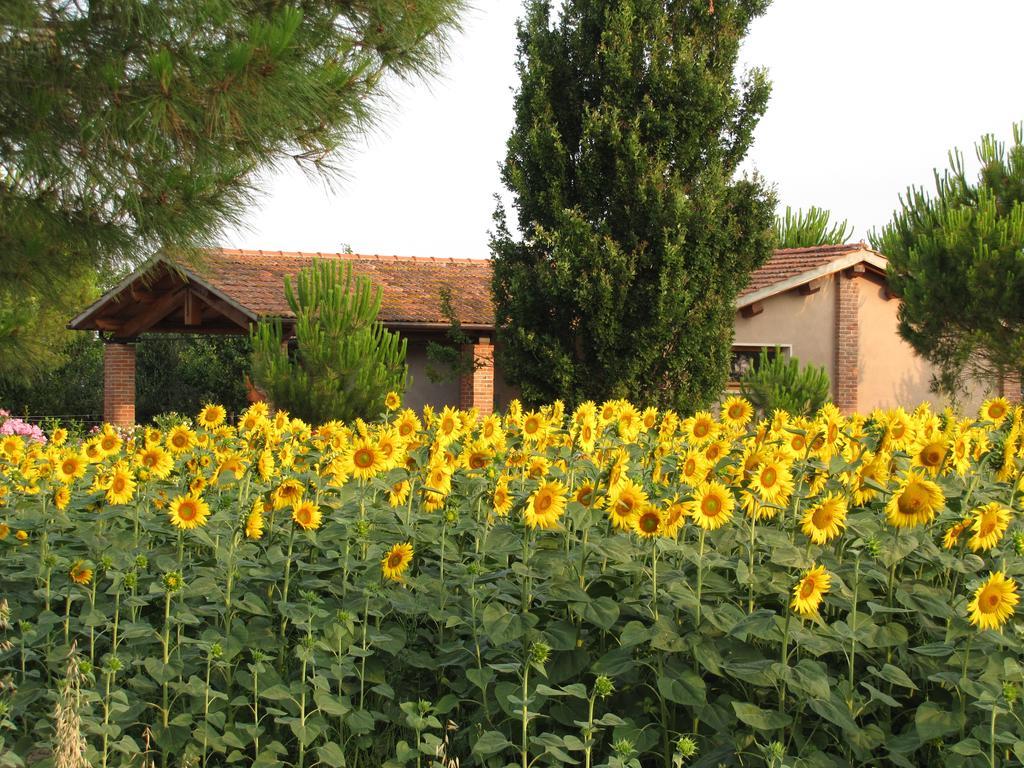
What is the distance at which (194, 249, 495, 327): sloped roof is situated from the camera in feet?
56.7

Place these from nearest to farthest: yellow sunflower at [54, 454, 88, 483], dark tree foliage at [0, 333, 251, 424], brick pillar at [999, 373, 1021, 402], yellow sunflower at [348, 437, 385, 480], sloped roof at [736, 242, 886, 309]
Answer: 1. yellow sunflower at [348, 437, 385, 480]
2. yellow sunflower at [54, 454, 88, 483]
3. sloped roof at [736, 242, 886, 309]
4. brick pillar at [999, 373, 1021, 402]
5. dark tree foliage at [0, 333, 251, 424]

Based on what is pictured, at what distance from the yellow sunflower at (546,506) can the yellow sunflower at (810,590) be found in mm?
690

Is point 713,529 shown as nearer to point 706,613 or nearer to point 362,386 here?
point 706,613

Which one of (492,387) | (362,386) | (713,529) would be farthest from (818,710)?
(492,387)

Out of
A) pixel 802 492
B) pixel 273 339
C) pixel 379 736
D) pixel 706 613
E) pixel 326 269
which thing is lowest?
pixel 379 736

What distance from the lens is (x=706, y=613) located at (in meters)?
3.00

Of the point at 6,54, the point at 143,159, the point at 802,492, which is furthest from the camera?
the point at 143,159

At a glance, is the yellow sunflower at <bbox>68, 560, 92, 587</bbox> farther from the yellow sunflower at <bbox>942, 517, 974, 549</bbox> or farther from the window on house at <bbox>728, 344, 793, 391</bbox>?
the window on house at <bbox>728, 344, 793, 391</bbox>

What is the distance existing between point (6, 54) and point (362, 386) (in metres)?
8.70

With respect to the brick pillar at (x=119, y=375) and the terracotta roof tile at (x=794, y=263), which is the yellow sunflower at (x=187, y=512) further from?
the brick pillar at (x=119, y=375)

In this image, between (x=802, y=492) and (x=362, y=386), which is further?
(x=362, y=386)

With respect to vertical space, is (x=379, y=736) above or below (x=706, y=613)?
below

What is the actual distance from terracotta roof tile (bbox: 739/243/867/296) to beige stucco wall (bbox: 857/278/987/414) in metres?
0.83

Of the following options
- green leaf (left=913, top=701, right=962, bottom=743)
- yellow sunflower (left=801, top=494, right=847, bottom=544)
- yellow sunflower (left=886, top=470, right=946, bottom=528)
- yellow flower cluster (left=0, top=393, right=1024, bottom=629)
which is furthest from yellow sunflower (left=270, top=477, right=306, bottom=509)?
green leaf (left=913, top=701, right=962, bottom=743)
